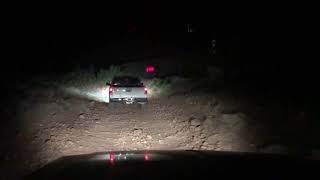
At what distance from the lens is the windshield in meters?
14.6

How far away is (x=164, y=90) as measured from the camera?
101 feet

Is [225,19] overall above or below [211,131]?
above

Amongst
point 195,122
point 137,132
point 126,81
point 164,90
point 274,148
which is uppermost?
point 126,81

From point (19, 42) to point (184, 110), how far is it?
41.5 m

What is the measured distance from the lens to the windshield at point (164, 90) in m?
14.6

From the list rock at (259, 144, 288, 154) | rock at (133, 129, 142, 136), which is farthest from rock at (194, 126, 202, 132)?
rock at (259, 144, 288, 154)

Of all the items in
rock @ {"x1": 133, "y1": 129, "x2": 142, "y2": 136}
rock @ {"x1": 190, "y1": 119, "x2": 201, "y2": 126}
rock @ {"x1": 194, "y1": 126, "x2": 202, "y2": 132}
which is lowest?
rock @ {"x1": 133, "y1": 129, "x2": 142, "y2": 136}

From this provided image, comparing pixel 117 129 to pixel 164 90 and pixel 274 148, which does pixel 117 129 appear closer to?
pixel 274 148

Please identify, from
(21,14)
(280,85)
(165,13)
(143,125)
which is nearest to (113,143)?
(143,125)

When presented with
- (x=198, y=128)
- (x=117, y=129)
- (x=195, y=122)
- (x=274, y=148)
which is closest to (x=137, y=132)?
(x=117, y=129)

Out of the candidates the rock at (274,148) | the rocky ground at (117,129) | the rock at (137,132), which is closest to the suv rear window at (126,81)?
the rocky ground at (117,129)

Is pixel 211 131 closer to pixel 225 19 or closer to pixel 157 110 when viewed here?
pixel 157 110

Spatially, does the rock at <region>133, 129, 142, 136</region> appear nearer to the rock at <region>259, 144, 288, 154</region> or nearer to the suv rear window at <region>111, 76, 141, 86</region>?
the rock at <region>259, 144, 288, 154</region>

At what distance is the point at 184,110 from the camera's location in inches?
808
